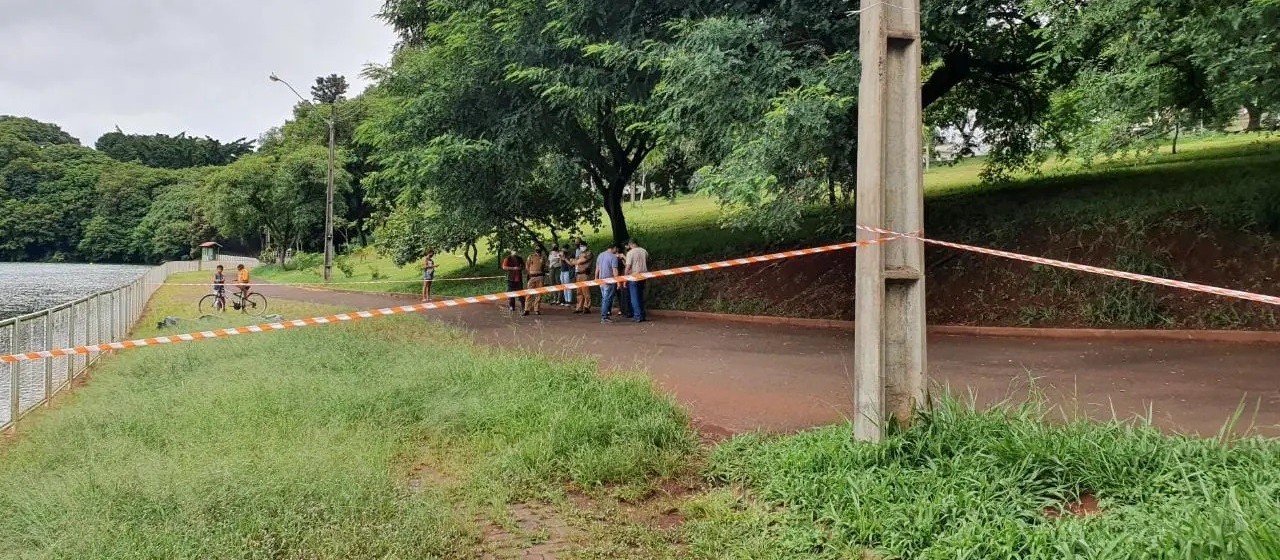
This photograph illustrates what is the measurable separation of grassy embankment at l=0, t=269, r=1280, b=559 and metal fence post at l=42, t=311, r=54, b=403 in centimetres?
294

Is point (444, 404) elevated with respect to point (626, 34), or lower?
lower

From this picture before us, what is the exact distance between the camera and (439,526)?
383 centimetres

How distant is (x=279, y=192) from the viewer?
167 feet

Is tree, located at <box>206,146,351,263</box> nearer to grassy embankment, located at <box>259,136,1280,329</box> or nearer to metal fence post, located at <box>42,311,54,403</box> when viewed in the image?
grassy embankment, located at <box>259,136,1280,329</box>

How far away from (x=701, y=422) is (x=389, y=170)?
1337cm

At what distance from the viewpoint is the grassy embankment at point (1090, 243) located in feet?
35.2

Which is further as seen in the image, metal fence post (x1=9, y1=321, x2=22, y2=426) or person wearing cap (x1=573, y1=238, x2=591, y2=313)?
person wearing cap (x1=573, y1=238, x2=591, y2=313)

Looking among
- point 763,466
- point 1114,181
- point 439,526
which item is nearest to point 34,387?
point 439,526

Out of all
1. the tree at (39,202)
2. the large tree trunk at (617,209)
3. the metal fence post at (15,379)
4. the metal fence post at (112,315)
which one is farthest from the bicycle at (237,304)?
the tree at (39,202)

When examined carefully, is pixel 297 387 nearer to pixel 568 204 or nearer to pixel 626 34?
pixel 626 34

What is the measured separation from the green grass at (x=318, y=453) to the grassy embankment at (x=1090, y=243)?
25.2 feet

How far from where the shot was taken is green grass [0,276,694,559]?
3.70 meters

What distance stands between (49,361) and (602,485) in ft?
24.3

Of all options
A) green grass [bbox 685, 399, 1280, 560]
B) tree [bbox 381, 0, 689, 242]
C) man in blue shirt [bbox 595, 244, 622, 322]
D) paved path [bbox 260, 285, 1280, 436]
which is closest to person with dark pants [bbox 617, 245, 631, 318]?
man in blue shirt [bbox 595, 244, 622, 322]
